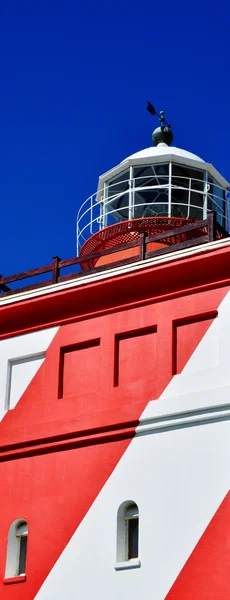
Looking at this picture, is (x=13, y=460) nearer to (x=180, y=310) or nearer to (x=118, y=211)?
(x=180, y=310)

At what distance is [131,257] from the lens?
74.4 feet

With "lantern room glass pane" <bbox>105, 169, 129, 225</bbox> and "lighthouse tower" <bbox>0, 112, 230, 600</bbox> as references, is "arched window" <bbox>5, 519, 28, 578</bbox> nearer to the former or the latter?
"lighthouse tower" <bbox>0, 112, 230, 600</bbox>

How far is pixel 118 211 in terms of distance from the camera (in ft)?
88.4

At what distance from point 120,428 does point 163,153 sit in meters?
7.59

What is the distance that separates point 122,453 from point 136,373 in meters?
1.35

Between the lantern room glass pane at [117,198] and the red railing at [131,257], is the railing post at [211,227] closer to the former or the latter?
the red railing at [131,257]

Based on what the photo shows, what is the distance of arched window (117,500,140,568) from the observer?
66.3 ft

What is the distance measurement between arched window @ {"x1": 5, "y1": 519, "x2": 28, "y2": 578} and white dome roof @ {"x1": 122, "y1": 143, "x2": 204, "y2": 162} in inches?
330

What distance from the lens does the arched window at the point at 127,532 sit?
20203 mm

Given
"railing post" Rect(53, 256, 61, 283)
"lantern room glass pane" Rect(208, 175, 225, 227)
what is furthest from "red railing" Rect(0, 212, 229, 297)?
"lantern room glass pane" Rect(208, 175, 225, 227)

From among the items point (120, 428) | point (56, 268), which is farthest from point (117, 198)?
point (120, 428)

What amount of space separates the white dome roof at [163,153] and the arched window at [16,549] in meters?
8.37

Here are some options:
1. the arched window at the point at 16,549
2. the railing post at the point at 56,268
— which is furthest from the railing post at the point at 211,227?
the arched window at the point at 16,549

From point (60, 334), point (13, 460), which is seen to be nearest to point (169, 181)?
point (60, 334)
